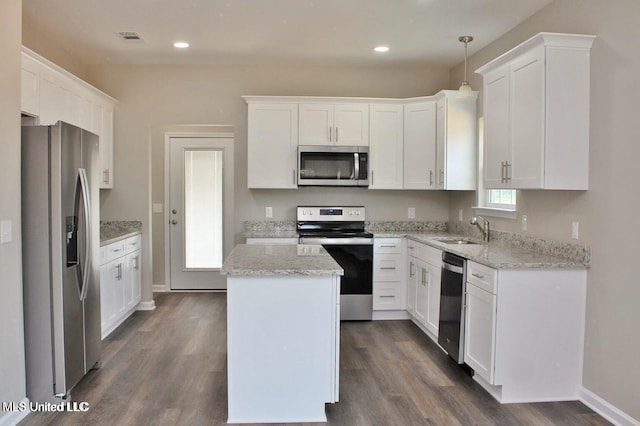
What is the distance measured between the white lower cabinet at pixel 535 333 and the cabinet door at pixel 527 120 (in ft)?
2.09

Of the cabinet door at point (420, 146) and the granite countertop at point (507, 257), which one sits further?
the cabinet door at point (420, 146)

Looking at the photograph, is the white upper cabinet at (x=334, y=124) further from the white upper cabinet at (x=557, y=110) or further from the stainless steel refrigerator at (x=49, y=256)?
the stainless steel refrigerator at (x=49, y=256)

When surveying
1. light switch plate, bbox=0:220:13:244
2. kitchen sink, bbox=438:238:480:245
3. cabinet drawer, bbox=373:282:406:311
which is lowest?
cabinet drawer, bbox=373:282:406:311

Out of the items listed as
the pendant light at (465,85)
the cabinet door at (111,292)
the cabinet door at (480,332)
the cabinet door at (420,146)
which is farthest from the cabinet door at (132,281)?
the pendant light at (465,85)

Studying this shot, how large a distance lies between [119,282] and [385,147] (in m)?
3.00

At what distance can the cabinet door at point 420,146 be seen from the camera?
476 cm

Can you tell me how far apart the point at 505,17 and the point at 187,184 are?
413 centimetres

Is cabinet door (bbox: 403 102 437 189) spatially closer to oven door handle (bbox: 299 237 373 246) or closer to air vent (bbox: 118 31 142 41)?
oven door handle (bbox: 299 237 373 246)

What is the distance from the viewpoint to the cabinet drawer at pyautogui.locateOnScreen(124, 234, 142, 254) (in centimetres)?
452

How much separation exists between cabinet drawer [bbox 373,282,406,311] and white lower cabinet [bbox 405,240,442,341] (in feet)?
0.34

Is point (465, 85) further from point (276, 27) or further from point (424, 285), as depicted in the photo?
point (424, 285)

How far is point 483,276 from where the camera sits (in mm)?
3014

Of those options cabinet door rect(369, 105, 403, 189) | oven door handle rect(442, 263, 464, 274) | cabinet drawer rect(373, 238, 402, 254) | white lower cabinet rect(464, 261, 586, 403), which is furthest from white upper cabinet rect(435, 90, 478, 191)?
white lower cabinet rect(464, 261, 586, 403)

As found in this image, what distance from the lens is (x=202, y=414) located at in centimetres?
268
